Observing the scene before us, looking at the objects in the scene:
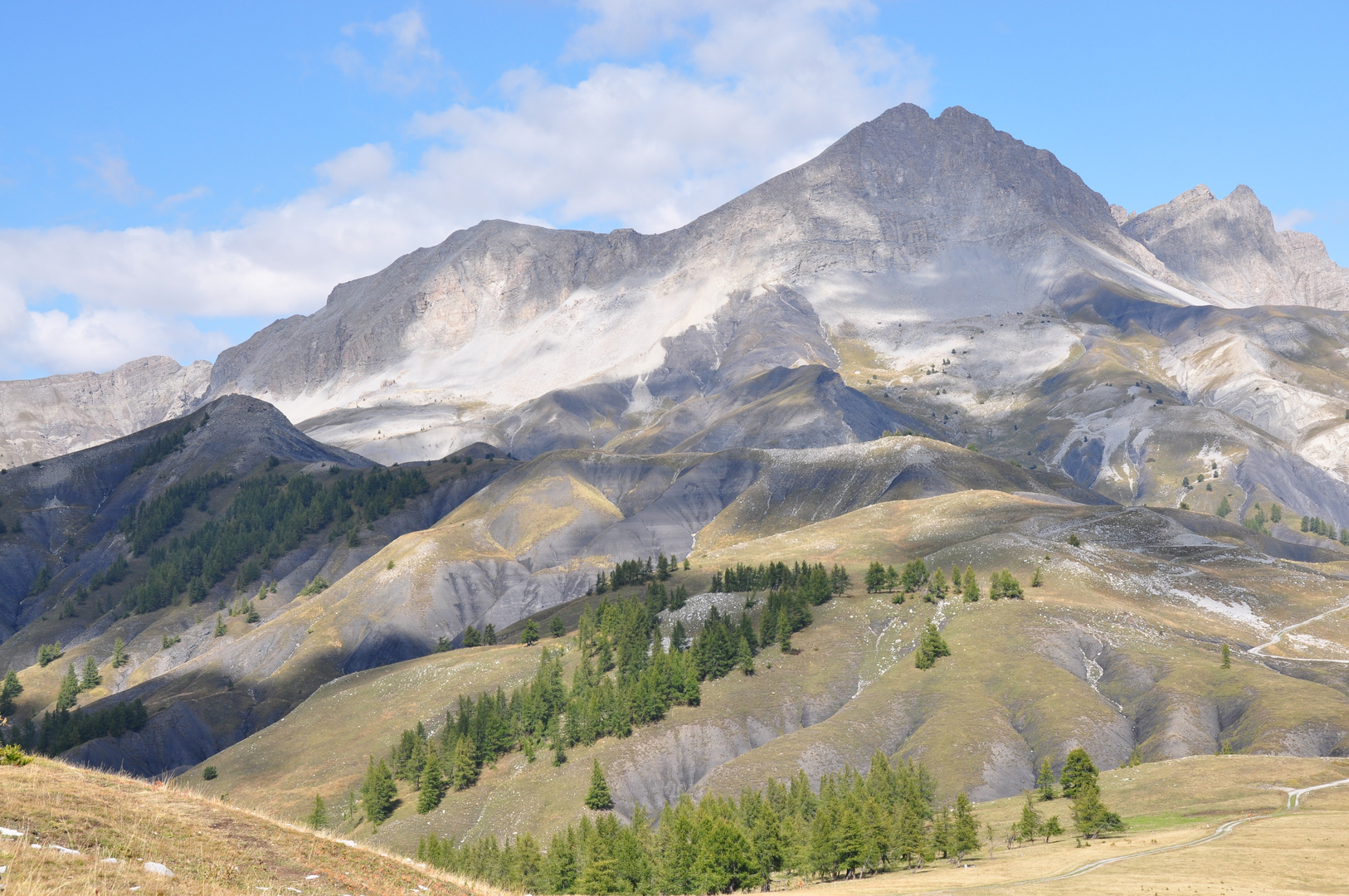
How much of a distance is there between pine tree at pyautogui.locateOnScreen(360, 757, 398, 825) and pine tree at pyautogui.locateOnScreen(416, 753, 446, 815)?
155 inches

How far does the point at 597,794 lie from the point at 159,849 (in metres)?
109

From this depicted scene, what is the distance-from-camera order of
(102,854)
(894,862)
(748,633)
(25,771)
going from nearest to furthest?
(102,854) < (25,771) < (894,862) < (748,633)

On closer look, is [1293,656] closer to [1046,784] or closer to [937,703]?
[937,703]

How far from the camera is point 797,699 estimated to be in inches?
6186

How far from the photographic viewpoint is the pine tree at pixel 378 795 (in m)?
138

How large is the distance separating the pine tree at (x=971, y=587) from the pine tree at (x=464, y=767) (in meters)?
87.4

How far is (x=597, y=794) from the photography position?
132 meters

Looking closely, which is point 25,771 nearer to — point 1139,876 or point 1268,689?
point 1139,876

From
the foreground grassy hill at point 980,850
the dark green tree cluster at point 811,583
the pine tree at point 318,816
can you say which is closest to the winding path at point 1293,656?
the foreground grassy hill at point 980,850

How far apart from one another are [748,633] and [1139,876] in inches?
4525

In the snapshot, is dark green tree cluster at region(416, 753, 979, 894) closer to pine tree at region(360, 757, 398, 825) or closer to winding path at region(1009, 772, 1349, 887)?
winding path at region(1009, 772, 1349, 887)

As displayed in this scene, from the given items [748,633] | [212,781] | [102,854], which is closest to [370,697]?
[212,781]

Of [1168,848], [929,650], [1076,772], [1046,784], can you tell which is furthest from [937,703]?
[1168,848]

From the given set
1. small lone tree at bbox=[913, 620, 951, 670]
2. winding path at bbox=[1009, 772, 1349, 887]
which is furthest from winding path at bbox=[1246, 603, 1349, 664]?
winding path at bbox=[1009, 772, 1349, 887]
